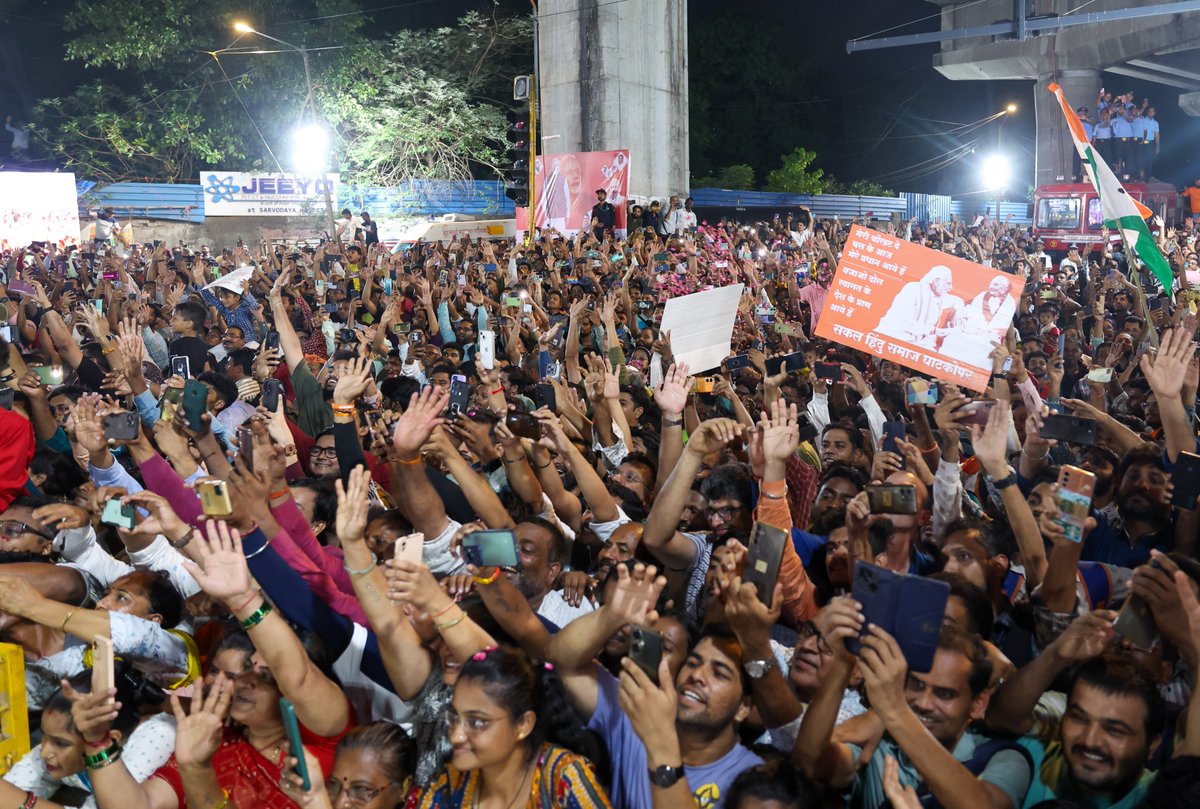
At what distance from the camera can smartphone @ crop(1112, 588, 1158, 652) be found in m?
2.67

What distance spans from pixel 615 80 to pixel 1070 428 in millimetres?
17874

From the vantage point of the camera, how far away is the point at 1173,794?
225 cm

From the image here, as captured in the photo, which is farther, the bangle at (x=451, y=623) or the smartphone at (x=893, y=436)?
the smartphone at (x=893, y=436)

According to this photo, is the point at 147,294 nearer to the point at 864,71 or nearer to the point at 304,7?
the point at 304,7

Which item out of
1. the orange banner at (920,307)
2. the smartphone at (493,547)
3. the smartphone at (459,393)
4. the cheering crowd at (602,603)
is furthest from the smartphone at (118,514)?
the orange banner at (920,307)

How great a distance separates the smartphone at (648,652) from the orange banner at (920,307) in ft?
13.2

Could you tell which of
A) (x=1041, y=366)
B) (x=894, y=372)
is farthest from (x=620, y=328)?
(x=1041, y=366)

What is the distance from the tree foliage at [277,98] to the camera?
92.6 feet

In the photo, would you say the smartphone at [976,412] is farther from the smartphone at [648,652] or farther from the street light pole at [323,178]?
the street light pole at [323,178]

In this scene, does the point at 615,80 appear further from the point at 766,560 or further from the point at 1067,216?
the point at 766,560

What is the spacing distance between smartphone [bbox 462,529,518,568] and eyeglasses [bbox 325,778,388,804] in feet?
2.18

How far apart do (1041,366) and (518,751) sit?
5625 millimetres

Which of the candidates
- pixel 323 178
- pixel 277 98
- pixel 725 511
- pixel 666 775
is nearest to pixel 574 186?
pixel 323 178

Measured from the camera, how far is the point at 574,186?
1781cm
